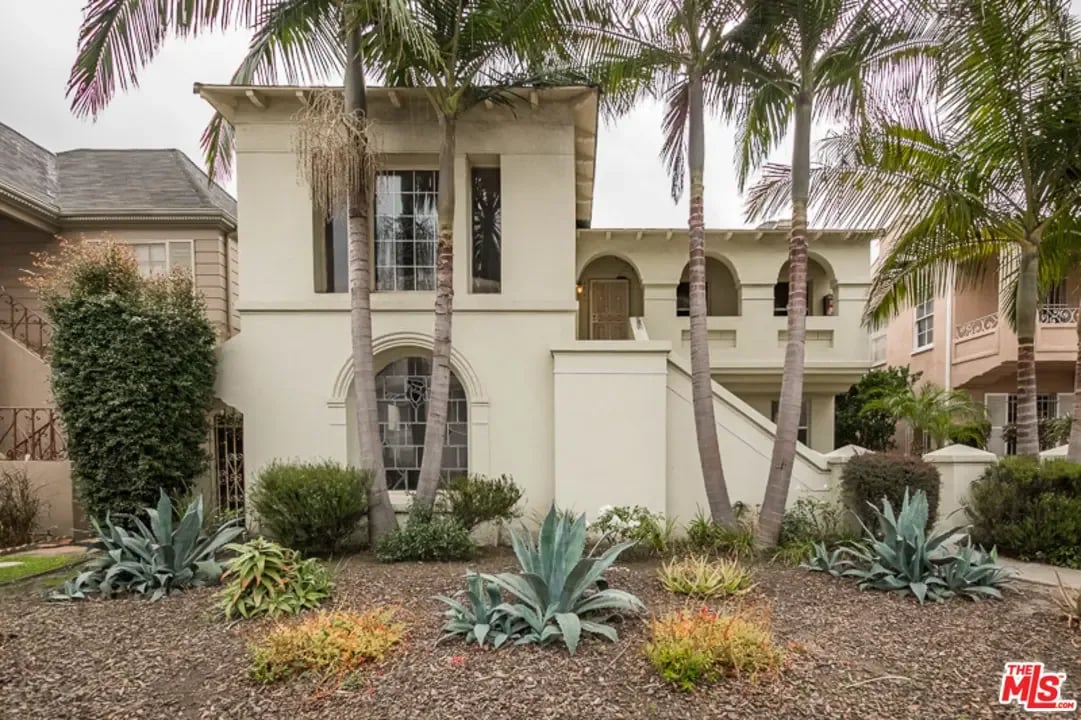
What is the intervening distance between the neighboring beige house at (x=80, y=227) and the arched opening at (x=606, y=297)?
7482 mm

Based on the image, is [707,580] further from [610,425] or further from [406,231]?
[406,231]

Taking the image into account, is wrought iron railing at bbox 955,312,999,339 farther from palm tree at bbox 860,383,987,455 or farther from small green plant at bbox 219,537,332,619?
small green plant at bbox 219,537,332,619

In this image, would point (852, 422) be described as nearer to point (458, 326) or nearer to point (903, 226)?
point (903, 226)

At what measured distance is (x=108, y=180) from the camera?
37.1 feet

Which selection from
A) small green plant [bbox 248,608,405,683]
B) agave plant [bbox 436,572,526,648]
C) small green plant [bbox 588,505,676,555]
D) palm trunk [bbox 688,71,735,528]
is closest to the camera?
small green plant [bbox 248,608,405,683]

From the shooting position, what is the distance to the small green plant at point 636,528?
6680 millimetres

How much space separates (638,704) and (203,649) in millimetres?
3299

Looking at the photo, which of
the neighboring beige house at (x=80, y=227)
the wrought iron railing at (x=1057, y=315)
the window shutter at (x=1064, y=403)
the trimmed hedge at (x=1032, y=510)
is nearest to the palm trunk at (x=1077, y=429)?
the trimmed hedge at (x=1032, y=510)

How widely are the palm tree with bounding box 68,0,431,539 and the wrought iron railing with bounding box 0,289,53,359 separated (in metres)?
5.67

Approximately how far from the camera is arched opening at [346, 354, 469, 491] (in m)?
8.18

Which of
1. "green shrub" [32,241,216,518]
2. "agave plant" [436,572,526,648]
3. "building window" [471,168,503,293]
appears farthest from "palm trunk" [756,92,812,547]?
"green shrub" [32,241,216,518]

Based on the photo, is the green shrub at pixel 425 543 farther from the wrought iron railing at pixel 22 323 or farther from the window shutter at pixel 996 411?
the window shutter at pixel 996 411

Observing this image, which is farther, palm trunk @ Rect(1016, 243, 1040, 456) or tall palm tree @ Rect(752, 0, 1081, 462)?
palm trunk @ Rect(1016, 243, 1040, 456)

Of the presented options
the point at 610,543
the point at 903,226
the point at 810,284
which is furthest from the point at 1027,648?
the point at 810,284
